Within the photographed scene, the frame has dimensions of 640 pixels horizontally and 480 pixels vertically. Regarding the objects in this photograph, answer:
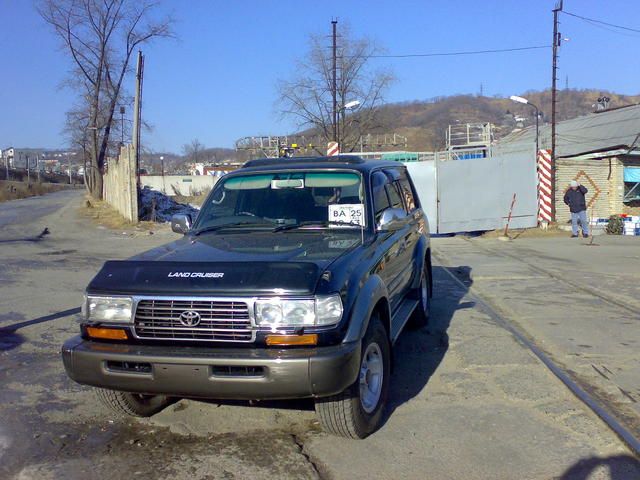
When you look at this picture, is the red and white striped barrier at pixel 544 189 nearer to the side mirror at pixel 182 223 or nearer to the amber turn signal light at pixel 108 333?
the side mirror at pixel 182 223

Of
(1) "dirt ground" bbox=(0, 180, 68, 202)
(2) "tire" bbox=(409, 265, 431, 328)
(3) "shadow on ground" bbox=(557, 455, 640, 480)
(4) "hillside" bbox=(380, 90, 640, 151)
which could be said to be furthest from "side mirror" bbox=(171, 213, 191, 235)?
(4) "hillside" bbox=(380, 90, 640, 151)

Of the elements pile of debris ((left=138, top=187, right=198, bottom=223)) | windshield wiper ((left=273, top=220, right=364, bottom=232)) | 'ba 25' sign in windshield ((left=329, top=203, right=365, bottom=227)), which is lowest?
pile of debris ((left=138, top=187, right=198, bottom=223))

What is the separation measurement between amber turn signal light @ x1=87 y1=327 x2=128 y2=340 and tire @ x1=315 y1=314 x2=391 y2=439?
1.30 meters

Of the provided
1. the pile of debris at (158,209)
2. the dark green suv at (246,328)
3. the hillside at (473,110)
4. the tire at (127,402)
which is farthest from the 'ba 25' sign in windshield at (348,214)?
the hillside at (473,110)

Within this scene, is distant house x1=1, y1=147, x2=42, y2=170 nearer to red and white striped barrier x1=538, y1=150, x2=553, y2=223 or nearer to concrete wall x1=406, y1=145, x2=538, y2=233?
concrete wall x1=406, y1=145, x2=538, y2=233

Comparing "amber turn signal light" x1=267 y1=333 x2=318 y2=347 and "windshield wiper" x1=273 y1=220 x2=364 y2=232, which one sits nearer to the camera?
"amber turn signal light" x1=267 y1=333 x2=318 y2=347

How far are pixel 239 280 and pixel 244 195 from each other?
199 centimetres

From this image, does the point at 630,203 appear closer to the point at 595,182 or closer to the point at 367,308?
the point at 595,182

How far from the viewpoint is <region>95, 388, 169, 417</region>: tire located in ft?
14.2

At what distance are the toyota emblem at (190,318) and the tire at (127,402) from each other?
887 mm

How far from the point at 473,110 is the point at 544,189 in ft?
245

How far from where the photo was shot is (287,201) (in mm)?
5359

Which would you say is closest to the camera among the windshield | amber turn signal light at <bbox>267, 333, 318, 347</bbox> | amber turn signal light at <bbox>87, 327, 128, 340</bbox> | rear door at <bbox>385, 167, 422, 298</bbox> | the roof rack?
amber turn signal light at <bbox>267, 333, 318, 347</bbox>

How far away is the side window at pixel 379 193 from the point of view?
5.37m
